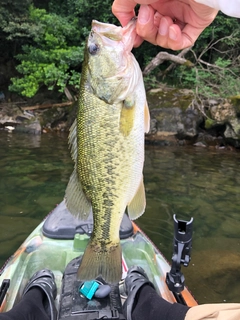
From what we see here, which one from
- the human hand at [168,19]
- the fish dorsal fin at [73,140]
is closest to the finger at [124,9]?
the human hand at [168,19]

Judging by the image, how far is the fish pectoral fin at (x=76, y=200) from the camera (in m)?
1.84

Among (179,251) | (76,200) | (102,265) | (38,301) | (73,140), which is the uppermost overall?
(73,140)

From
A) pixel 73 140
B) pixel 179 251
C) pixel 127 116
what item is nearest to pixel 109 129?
pixel 127 116

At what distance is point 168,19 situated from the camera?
5.48 ft

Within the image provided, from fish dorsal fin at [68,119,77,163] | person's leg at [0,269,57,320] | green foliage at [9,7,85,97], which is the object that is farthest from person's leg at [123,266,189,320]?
green foliage at [9,7,85,97]

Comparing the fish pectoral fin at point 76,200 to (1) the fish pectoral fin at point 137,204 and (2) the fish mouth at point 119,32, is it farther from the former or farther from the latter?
(2) the fish mouth at point 119,32

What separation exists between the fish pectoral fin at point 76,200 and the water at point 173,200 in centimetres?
248

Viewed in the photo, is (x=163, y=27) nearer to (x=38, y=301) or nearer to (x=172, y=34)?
(x=172, y=34)

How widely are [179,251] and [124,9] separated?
1.83m

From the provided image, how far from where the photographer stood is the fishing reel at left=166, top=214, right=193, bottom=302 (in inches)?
103

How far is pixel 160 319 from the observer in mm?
2283

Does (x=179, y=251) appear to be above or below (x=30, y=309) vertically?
above

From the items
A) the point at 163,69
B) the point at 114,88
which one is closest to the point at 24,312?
the point at 114,88

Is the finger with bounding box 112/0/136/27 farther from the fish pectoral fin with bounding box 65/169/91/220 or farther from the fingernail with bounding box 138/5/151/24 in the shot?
the fish pectoral fin with bounding box 65/169/91/220
